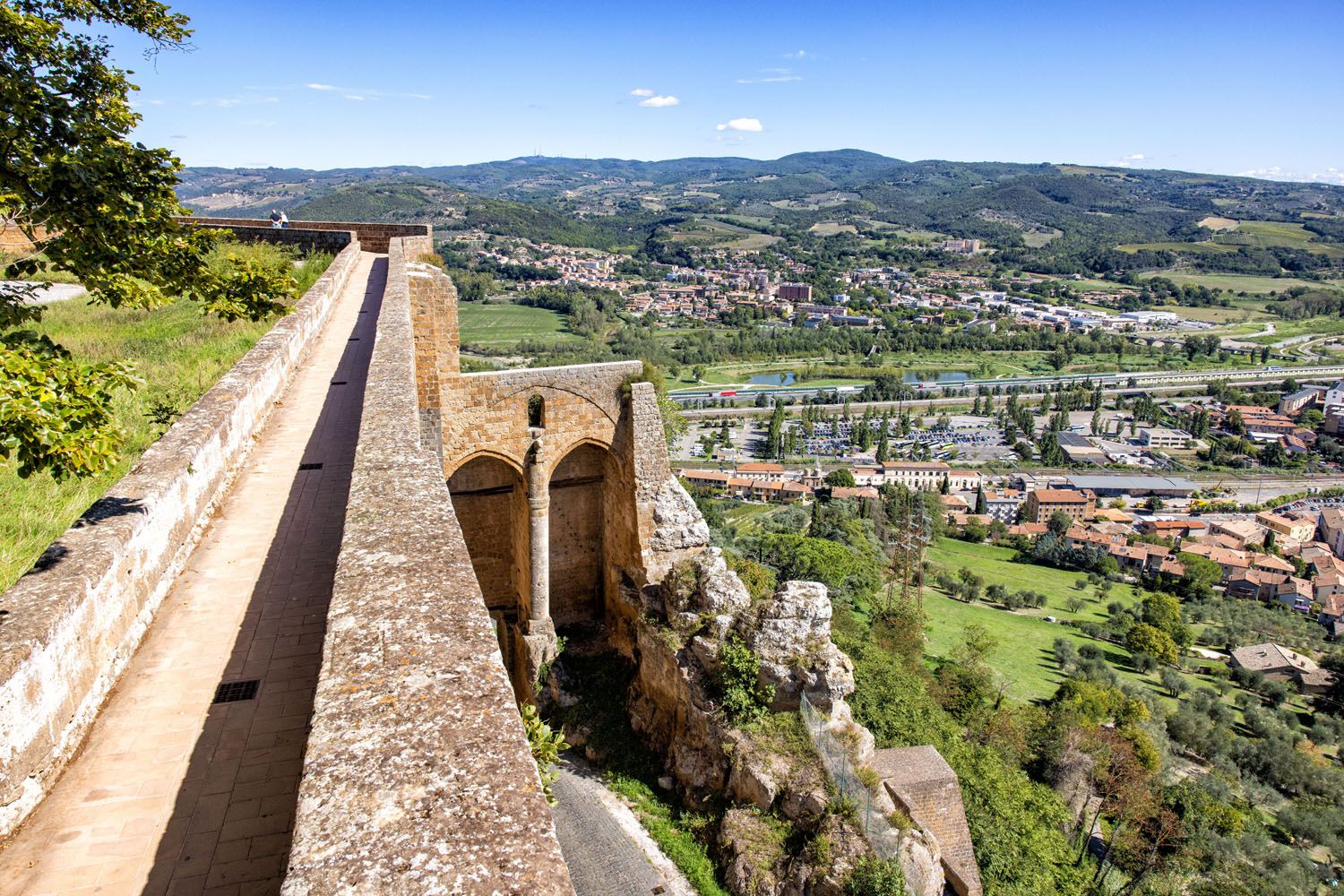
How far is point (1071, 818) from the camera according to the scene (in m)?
20.7

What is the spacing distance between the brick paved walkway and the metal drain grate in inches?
1.4

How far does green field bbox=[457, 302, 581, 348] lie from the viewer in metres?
76.8

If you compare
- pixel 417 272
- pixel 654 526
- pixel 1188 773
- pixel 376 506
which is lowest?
pixel 1188 773

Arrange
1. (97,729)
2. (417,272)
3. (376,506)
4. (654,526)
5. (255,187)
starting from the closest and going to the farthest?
1. (97,729)
2. (376,506)
3. (417,272)
4. (654,526)
5. (255,187)

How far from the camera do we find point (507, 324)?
85.8 m

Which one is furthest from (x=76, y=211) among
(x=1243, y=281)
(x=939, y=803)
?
(x=1243, y=281)

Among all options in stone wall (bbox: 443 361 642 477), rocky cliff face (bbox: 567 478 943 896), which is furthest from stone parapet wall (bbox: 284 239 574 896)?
stone wall (bbox: 443 361 642 477)

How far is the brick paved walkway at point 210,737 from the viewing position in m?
2.81

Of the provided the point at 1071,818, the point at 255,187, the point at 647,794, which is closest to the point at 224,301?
the point at 647,794

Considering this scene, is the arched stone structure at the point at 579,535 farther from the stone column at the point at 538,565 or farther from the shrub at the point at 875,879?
the shrub at the point at 875,879

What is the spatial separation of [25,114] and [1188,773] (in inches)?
1412

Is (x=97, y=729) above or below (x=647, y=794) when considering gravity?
above

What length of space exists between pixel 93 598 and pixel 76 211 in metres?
2.05

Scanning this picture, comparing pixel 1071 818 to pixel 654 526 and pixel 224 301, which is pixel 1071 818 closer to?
pixel 654 526
